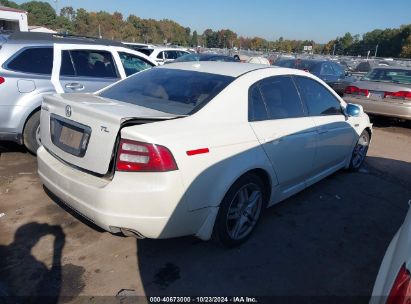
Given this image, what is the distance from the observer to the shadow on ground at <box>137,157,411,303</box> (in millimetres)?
2832

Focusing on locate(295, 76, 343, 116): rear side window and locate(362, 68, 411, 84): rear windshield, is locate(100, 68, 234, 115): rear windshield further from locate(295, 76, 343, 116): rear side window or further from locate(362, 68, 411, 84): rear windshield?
locate(362, 68, 411, 84): rear windshield

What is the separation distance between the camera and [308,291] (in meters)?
2.83

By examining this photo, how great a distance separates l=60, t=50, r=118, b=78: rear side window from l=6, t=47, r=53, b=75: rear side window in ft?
0.68

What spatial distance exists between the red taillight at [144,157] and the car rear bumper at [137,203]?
0.04 meters

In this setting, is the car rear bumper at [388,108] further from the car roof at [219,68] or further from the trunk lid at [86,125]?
the trunk lid at [86,125]

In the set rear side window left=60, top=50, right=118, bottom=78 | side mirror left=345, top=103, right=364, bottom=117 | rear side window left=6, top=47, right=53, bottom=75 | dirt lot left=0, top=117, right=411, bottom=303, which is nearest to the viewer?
dirt lot left=0, top=117, right=411, bottom=303

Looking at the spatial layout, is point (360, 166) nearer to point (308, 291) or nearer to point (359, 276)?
point (359, 276)

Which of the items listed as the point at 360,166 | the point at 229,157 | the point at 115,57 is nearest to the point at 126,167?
the point at 229,157

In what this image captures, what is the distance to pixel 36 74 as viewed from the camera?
194 inches

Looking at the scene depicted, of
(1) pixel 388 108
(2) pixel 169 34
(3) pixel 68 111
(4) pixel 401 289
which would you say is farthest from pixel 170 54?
A: (2) pixel 169 34

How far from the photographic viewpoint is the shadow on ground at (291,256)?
2.83 m

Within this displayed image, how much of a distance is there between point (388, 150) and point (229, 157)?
539cm

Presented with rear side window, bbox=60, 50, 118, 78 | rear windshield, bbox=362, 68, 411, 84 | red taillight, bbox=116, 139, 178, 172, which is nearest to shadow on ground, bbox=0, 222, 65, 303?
red taillight, bbox=116, 139, 178, 172

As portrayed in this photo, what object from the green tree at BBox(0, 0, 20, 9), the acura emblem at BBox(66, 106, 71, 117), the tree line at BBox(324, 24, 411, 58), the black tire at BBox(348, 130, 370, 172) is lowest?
the black tire at BBox(348, 130, 370, 172)
